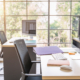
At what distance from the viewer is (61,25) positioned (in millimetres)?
5371

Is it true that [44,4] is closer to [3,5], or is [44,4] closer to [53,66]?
[3,5]

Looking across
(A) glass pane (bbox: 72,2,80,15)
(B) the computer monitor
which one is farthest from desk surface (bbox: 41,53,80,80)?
(A) glass pane (bbox: 72,2,80,15)

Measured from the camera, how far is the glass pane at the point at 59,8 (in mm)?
5234

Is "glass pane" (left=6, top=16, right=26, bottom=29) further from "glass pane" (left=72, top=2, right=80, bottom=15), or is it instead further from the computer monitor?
"glass pane" (left=72, top=2, right=80, bottom=15)

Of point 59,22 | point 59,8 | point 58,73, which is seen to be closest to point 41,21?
point 59,22

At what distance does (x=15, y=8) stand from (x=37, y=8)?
76 cm

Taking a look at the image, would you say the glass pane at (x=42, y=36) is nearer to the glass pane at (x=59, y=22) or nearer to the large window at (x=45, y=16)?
the large window at (x=45, y=16)

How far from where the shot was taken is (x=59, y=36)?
544 cm

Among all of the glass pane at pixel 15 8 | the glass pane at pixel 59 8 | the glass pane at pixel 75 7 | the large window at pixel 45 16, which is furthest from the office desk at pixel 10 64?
the glass pane at pixel 75 7

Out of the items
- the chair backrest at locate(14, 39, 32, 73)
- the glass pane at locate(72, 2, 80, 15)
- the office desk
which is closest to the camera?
the chair backrest at locate(14, 39, 32, 73)

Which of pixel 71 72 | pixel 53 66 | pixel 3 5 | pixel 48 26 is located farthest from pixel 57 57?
pixel 3 5

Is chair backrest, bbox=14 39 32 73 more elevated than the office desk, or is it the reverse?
chair backrest, bbox=14 39 32 73

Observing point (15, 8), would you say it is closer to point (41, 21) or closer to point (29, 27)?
point (41, 21)

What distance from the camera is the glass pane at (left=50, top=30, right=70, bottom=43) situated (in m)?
5.39
